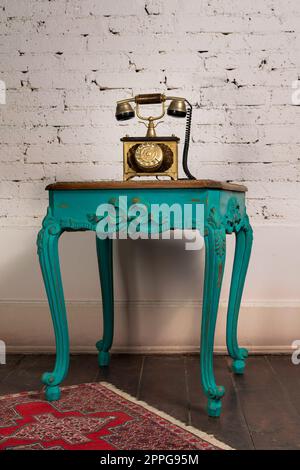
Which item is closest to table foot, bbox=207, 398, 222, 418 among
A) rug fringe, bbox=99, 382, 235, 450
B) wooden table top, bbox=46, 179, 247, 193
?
rug fringe, bbox=99, 382, 235, 450

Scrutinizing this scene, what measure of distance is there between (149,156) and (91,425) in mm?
1020

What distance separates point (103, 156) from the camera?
2.83 metres

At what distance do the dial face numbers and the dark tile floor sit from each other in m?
0.92

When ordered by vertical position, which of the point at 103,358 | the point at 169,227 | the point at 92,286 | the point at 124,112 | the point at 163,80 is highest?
the point at 163,80

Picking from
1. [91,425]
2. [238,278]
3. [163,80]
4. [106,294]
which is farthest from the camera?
[163,80]

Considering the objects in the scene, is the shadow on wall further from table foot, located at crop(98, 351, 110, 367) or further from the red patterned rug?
the red patterned rug

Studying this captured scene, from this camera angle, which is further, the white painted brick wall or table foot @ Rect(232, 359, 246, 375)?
the white painted brick wall

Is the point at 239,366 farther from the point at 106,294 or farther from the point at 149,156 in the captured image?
the point at 149,156

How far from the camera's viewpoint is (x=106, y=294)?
8.65 ft

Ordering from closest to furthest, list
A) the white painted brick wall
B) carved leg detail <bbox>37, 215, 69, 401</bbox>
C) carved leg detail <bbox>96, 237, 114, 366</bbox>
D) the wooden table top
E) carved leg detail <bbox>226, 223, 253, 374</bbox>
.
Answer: the wooden table top < carved leg detail <bbox>37, 215, 69, 401</bbox> < carved leg detail <bbox>226, 223, 253, 374</bbox> < carved leg detail <bbox>96, 237, 114, 366</bbox> < the white painted brick wall

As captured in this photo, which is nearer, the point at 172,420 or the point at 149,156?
the point at 172,420

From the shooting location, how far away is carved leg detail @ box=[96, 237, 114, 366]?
261 cm

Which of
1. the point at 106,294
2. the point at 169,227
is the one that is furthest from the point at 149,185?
the point at 106,294
